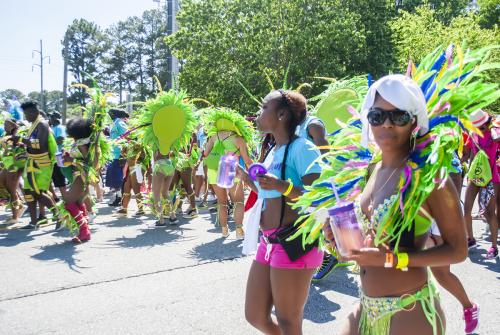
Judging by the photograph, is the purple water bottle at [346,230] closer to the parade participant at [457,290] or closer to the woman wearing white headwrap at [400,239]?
the woman wearing white headwrap at [400,239]

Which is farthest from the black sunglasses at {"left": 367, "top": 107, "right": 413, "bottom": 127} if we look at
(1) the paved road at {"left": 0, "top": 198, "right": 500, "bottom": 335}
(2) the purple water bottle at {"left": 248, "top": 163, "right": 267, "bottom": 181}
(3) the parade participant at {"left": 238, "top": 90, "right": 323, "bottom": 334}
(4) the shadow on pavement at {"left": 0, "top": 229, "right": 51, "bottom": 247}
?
(4) the shadow on pavement at {"left": 0, "top": 229, "right": 51, "bottom": 247}

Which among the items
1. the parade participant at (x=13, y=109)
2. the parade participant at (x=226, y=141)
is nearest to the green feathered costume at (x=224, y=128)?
the parade participant at (x=226, y=141)

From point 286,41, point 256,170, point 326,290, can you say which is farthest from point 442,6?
point 256,170

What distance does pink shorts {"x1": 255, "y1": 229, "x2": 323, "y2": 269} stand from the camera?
2.82 m

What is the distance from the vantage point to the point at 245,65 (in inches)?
917

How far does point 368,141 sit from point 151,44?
66.1 m

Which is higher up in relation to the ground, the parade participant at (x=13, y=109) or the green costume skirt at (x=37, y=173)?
the parade participant at (x=13, y=109)

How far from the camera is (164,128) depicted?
26.1 feet

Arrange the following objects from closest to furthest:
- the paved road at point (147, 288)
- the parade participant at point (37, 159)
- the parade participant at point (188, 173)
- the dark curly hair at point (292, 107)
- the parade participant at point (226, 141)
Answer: the dark curly hair at point (292, 107)
the paved road at point (147, 288)
the parade participant at point (226, 141)
the parade participant at point (37, 159)
the parade participant at point (188, 173)

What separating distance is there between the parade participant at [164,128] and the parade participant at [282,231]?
5.04m

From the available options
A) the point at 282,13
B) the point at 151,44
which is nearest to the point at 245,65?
the point at 282,13

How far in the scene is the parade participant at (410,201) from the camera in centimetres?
198

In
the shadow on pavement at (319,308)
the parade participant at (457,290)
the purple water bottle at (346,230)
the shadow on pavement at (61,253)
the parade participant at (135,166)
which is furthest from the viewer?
the parade participant at (135,166)

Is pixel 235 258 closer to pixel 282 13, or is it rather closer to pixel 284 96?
pixel 284 96
